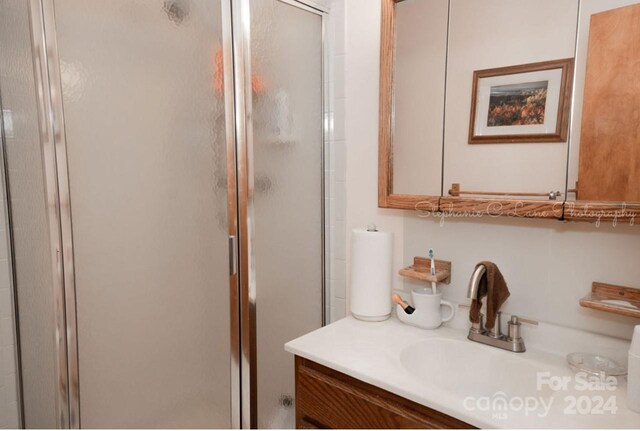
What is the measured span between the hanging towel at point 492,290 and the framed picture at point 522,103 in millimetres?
378

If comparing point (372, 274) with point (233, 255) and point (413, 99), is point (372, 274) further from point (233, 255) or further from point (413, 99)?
point (413, 99)

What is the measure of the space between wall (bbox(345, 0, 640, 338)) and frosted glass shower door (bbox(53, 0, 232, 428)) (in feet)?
1.74

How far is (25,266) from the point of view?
1.30 metres

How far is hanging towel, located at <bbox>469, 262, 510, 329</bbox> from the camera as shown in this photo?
1.20m

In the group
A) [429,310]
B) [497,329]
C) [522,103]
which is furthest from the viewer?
[429,310]

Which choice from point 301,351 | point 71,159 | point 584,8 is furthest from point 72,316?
point 584,8

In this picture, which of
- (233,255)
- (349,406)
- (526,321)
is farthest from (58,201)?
(526,321)

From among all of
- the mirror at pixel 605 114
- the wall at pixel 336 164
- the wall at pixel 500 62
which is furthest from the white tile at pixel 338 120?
the mirror at pixel 605 114

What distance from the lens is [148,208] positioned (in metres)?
1.26

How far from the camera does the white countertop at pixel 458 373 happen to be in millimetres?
882

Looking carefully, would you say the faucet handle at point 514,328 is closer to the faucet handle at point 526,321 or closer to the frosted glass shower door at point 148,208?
the faucet handle at point 526,321

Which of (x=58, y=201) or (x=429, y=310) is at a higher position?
(x=58, y=201)

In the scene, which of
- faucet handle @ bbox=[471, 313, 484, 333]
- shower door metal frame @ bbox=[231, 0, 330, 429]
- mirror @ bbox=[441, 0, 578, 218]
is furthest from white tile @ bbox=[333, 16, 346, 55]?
faucet handle @ bbox=[471, 313, 484, 333]

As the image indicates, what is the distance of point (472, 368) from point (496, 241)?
0.39 metres
